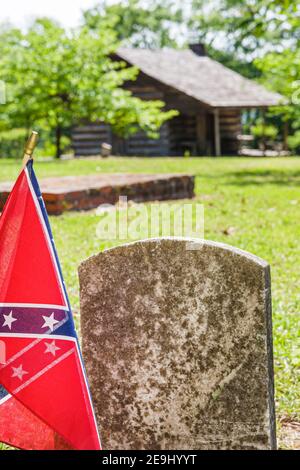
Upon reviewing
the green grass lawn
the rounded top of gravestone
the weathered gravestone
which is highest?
the rounded top of gravestone

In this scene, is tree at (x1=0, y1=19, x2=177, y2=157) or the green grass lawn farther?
tree at (x1=0, y1=19, x2=177, y2=157)

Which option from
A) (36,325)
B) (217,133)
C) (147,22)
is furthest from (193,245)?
(147,22)

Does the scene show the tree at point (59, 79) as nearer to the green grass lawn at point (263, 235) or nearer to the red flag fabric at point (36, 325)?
the green grass lawn at point (263, 235)

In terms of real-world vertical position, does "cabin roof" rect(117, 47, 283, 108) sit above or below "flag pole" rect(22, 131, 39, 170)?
below

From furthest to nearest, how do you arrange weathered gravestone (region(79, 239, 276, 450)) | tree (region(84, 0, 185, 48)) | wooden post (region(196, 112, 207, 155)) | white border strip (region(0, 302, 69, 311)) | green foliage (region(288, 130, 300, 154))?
1. tree (region(84, 0, 185, 48))
2. green foliage (region(288, 130, 300, 154))
3. wooden post (region(196, 112, 207, 155))
4. weathered gravestone (region(79, 239, 276, 450))
5. white border strip (region(0, 302, 69, 311))

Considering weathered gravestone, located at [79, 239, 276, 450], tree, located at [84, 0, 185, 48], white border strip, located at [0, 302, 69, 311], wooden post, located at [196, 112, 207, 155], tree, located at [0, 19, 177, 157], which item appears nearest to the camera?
white border strip, located at [0, 302, 69, 311]

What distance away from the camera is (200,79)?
37.6 meters

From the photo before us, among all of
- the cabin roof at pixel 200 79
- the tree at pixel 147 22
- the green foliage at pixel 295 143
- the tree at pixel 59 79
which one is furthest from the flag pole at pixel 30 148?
the tree at pixel 147 22

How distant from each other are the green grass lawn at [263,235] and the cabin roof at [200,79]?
17877mm

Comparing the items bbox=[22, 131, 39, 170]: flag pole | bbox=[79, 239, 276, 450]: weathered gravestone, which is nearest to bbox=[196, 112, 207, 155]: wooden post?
bbox=[79, 239, 276, 450]: weathered gravestone

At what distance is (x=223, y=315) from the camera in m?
3.25

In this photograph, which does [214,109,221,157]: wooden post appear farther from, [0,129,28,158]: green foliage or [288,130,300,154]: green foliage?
[0,129,28,158]: green foliage

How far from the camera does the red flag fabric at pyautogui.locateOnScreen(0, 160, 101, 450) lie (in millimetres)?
3119
